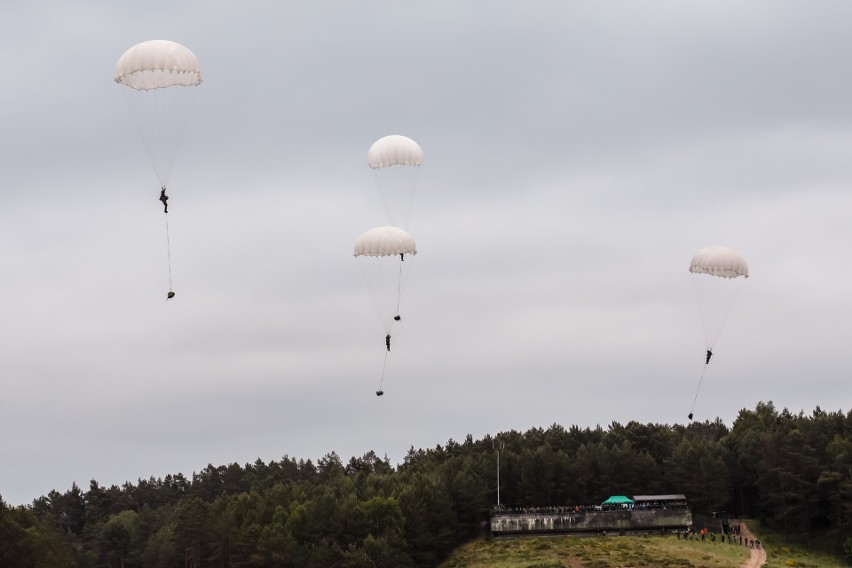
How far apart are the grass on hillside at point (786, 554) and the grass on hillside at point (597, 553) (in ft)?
10.6

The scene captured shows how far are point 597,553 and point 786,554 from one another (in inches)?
831

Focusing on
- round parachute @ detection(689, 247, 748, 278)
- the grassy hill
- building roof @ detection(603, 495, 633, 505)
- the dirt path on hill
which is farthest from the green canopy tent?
round parachute @ detection(689, 247, 748, 278)

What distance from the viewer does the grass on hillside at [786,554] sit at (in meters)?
140

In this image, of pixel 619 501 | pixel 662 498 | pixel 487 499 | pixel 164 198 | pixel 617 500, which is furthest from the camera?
pixel 487 499

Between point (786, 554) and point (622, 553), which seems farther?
point (786, 554)

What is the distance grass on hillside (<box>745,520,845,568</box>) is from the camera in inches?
5517

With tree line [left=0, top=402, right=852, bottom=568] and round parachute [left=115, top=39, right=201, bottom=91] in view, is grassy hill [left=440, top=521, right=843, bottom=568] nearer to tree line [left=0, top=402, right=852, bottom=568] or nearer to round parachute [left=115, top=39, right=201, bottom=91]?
tree line [left=0, top=402, right=852, bottom=568]

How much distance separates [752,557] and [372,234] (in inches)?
2094

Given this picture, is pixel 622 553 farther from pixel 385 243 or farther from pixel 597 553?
pixel 385 243

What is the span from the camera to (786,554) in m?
147

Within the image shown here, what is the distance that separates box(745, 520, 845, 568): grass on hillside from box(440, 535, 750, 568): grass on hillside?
322cm

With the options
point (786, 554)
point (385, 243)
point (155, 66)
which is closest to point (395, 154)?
point (385, 243)

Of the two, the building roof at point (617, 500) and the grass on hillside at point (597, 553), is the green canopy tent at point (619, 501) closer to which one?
the building roof at point (617, 500)

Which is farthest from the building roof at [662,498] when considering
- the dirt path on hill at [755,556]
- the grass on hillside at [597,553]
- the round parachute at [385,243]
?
the round parachute at [385,243]
